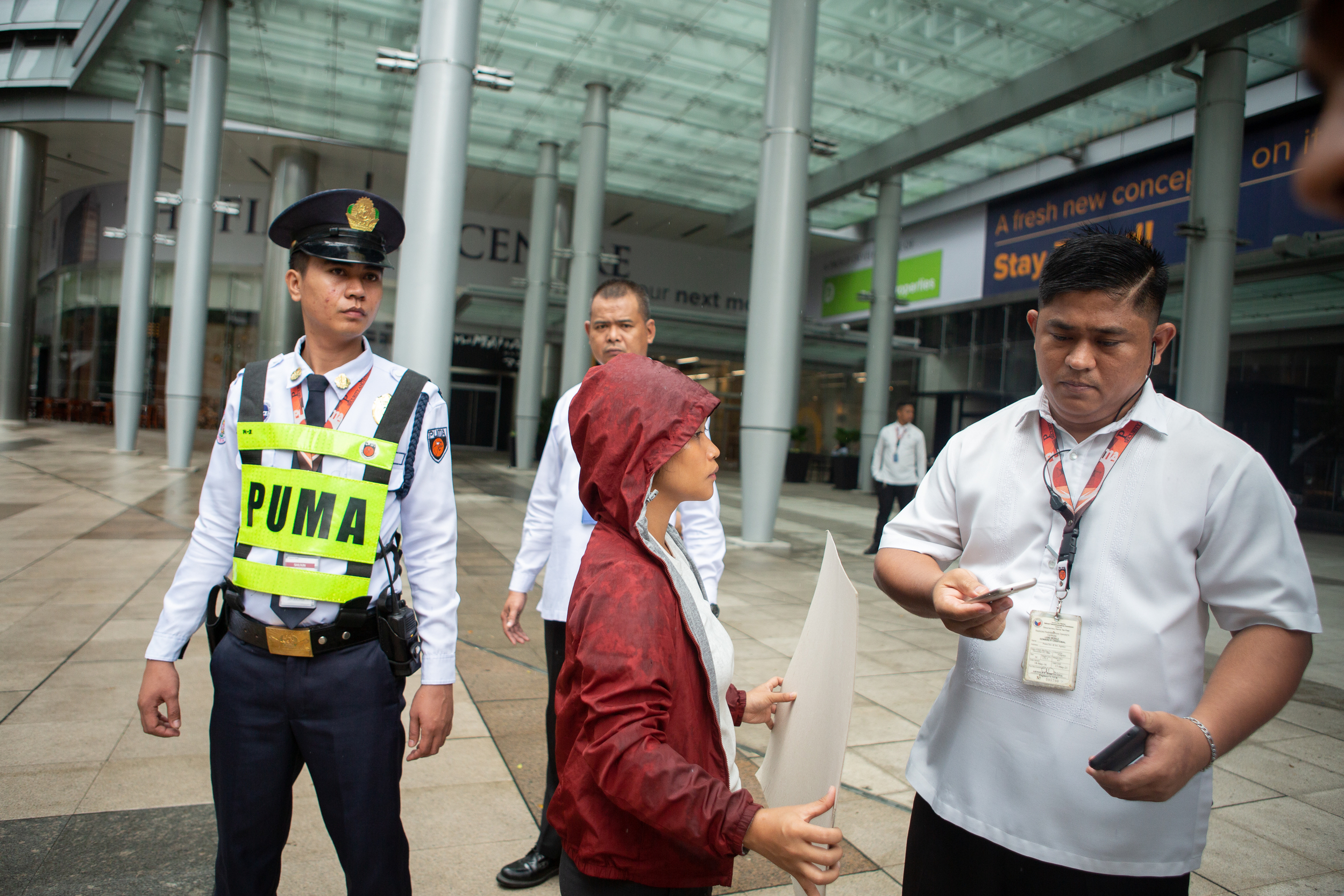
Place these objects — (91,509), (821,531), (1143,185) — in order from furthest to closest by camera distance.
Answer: (1143,185), (821,531), (91,509)

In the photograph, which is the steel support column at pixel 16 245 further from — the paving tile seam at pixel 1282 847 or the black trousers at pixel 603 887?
the paving tile seam at pixel 1282 847

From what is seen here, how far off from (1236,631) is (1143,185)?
746 inches

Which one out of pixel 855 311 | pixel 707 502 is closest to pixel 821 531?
pixel 707 502

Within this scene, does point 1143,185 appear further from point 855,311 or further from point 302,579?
point 302,579

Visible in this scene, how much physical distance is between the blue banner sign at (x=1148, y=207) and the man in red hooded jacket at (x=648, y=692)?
502 inches

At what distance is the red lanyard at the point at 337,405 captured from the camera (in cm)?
206

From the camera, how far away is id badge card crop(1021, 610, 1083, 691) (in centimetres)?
157

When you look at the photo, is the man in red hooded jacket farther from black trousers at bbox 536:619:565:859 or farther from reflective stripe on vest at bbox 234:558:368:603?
black trousers at bbox 536:619:565:859

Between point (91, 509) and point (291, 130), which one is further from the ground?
point (291, 130)

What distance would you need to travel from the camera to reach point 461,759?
147 inches

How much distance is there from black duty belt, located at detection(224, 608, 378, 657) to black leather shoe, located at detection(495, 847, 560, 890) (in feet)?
4.02

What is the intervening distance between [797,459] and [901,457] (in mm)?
13844

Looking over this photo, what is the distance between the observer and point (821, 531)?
1270 centimetres

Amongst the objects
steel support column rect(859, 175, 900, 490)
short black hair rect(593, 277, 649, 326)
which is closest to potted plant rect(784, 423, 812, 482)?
steel support column rect(859, 175, 900, 490)
